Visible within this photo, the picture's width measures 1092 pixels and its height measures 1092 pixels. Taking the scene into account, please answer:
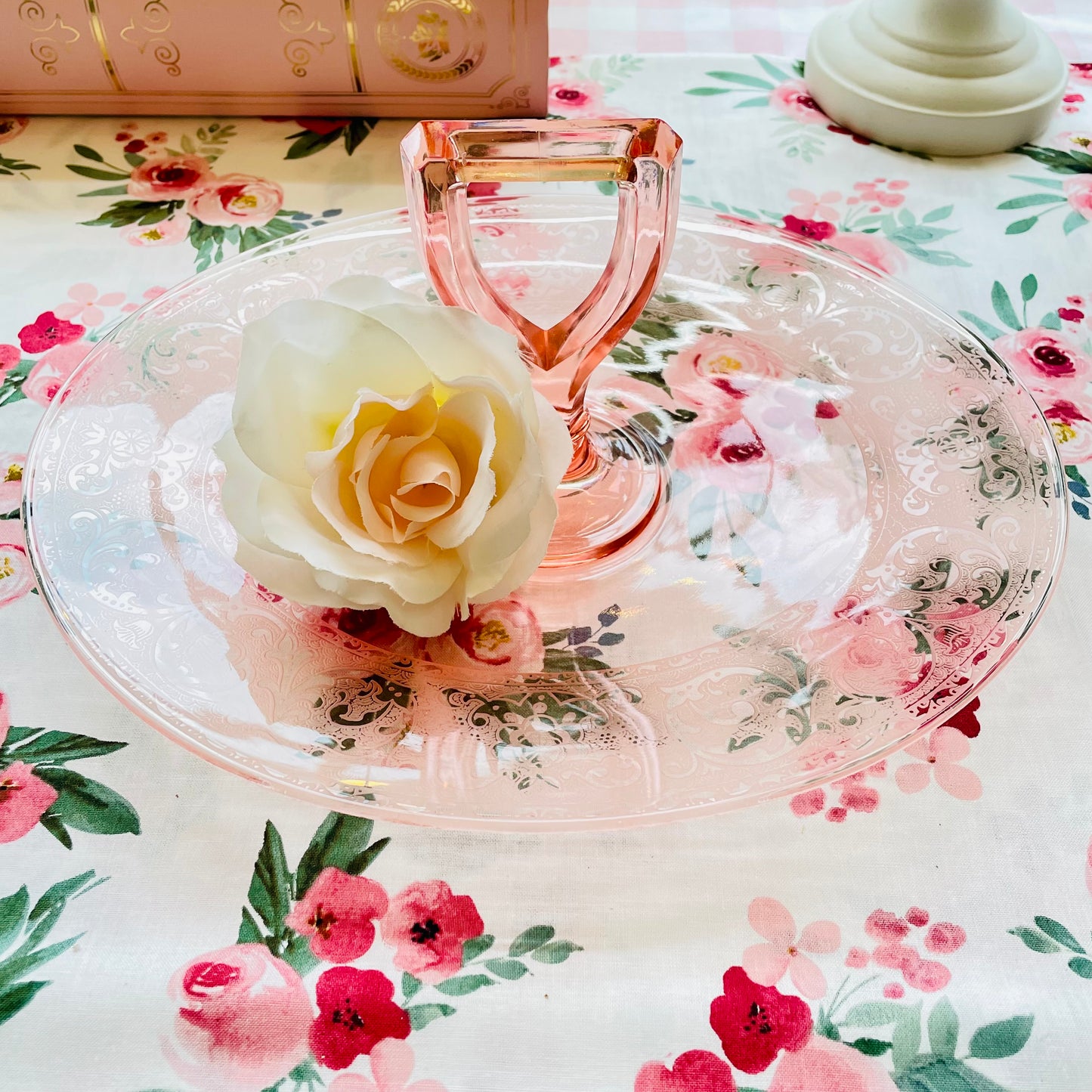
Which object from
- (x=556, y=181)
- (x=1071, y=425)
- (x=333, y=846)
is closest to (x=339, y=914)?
(x=333, y=846)

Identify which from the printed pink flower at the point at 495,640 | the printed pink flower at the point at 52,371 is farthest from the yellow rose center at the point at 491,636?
the printed pink flower at the point at 52,371

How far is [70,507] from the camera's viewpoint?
13.2 inches

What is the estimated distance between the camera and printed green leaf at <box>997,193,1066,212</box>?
527 mm

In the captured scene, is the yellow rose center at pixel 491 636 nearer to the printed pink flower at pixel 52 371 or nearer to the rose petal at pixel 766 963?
the rose petal at pixel 766 963

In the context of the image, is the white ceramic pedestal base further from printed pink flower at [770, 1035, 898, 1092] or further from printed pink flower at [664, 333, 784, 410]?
printed pink flower at [770, 1035, 898, 1092]

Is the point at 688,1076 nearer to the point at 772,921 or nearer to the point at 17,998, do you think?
the point at 772,921

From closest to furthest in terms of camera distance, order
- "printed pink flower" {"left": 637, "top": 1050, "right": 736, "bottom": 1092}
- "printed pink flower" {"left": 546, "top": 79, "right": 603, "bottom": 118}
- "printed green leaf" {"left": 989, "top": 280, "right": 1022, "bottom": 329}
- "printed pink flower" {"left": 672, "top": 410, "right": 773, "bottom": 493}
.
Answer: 1. "printed pink flower" {"left": 637, "top": 1050, "right": 736, "bottom": 1092}
2. "printed pink flower" {"left": 672, "top": 410, "right": 773, "bottom": 493}
3. "printed green leaf" {"left": 989, "top": 280, "right": 1022, "bottom": 329}
4. "printed pink flower" {"left": 546, "top": 79, "right": 603, "bottom": 118}

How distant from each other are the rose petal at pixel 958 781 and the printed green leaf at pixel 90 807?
23 centimetres

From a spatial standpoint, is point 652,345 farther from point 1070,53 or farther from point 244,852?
point 1070,53

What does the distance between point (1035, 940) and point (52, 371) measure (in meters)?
0.40

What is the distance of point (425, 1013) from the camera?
0.27 metres

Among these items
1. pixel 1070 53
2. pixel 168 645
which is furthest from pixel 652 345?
pixel 1070 53

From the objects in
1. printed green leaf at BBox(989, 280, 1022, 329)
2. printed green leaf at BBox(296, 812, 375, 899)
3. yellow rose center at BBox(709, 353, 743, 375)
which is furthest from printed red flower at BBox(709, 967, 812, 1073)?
printed green leaf at BBox(989, 280, 1022, 329)

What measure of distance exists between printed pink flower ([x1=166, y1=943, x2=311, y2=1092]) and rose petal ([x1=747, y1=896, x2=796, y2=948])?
117mm
